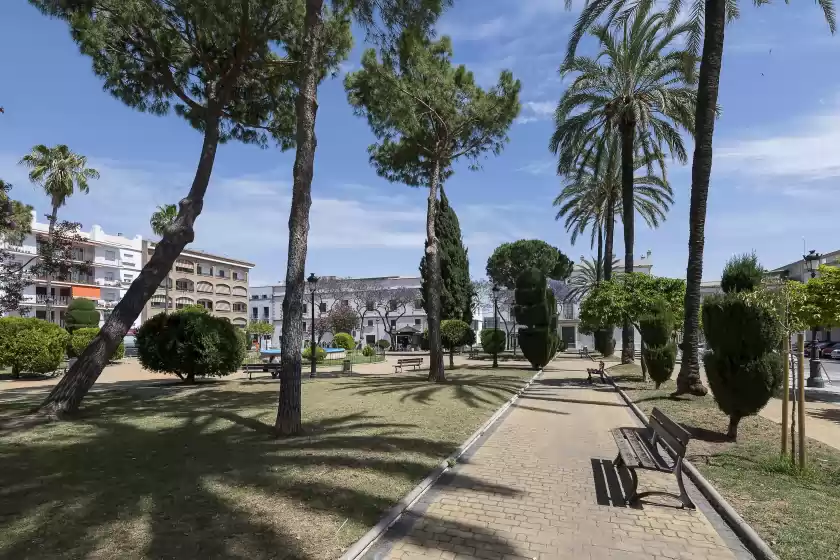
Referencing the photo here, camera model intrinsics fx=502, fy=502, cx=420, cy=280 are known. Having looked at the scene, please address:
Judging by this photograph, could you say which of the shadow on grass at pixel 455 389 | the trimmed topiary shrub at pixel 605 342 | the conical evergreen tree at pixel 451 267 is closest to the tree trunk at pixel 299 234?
the shadow on grass at pixel 455 389

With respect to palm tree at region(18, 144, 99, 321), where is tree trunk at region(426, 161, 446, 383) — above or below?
below

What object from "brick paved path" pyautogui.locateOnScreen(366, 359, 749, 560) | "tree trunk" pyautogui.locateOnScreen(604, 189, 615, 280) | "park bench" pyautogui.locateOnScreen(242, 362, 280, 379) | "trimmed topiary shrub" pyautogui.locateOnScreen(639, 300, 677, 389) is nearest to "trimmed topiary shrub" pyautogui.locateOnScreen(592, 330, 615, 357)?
"tree trunk" pyautogui.locateOnScreen(604, 189, 615, 280)

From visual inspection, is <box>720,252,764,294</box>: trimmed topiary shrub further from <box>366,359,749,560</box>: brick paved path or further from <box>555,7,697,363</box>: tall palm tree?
<box>366,359,749,560</box>: brick paved path

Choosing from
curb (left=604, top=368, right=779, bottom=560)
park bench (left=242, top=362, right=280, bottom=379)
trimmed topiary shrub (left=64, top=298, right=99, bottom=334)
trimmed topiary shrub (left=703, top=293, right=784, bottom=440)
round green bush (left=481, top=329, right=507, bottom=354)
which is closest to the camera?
curb (left=604, top=368, right=779, bottom=560)

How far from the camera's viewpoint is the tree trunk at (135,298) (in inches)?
398

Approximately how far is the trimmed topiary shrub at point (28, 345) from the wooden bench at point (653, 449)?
19999mm

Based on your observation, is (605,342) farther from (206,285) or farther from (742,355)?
(206,285)

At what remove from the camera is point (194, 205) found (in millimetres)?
11656

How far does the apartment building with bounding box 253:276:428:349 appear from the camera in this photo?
60.5 meters

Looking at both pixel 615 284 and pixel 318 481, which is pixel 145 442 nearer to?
pixel 318 481

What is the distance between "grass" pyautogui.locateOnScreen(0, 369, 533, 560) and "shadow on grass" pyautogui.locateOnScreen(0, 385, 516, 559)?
0.02 meters

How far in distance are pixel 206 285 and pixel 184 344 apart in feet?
181

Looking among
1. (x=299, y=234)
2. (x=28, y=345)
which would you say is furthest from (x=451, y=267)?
(x=299, y=234)

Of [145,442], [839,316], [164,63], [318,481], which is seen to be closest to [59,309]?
[164,63]
